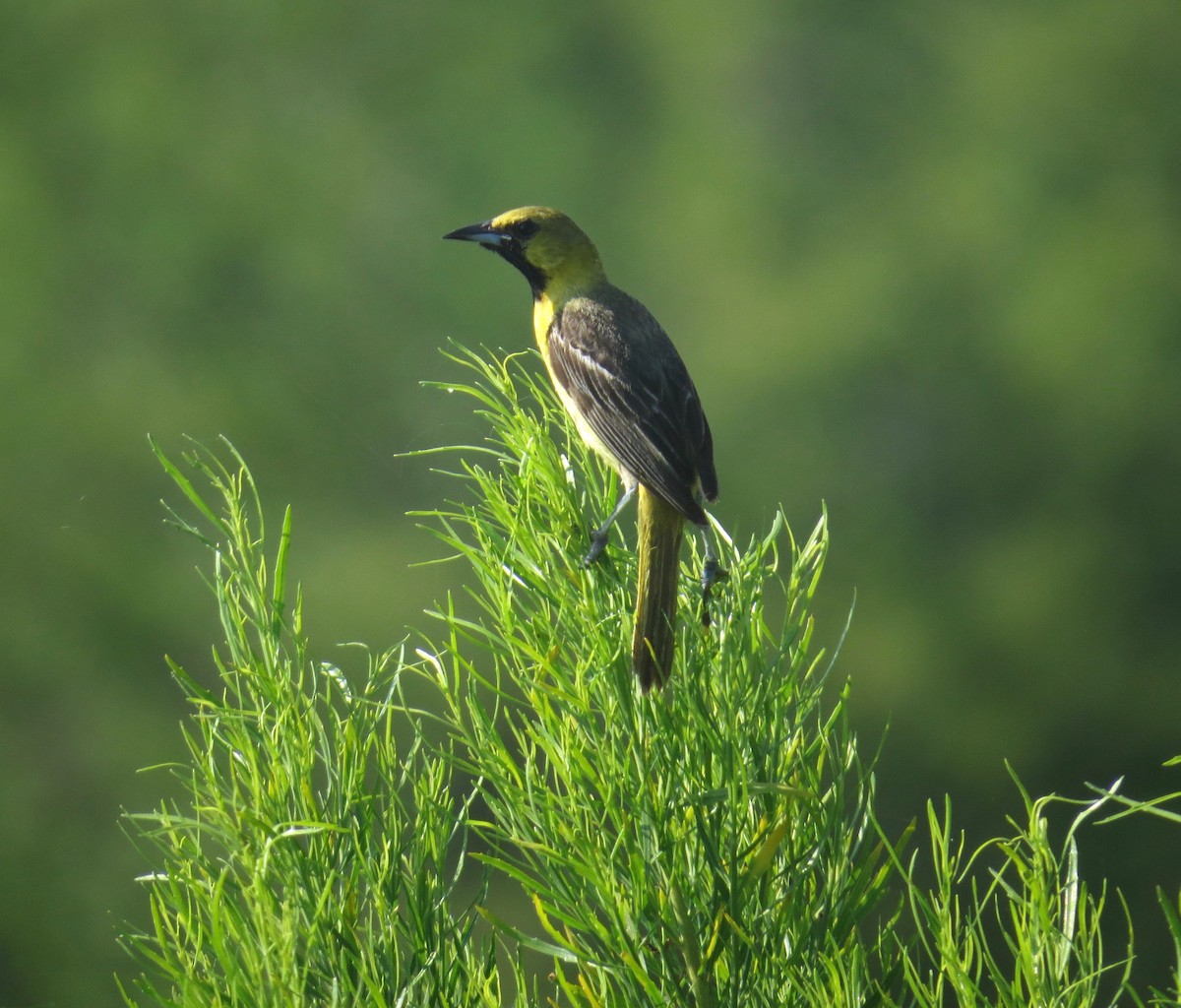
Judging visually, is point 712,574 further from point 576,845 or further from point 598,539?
point 576,845

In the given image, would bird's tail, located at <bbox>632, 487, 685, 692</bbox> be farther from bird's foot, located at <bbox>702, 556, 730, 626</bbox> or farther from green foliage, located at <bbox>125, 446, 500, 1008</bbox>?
green foliage, located at <bbox>125, 446, 500, 1008</bbox>

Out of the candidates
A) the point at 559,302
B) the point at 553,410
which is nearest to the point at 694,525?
the point at 553,410

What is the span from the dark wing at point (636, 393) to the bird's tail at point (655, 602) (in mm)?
187

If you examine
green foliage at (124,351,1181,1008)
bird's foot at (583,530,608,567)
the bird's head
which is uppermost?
the bird's head

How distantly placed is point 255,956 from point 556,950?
15 centimetres

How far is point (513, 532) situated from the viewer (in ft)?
2.48

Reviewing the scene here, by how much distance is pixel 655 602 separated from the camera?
0.77 meters

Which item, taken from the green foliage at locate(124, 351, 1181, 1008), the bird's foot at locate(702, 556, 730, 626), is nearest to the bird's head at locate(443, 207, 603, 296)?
the bird's foot at locate(702, 556, 730, 626)

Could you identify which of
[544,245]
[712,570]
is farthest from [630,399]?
[712,570]

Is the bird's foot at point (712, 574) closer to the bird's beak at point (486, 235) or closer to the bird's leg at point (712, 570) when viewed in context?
the bird's leg at point (712, 570)

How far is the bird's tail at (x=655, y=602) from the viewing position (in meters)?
0.71

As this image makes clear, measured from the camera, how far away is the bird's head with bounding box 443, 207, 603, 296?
186cm

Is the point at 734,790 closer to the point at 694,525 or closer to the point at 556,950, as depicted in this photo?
the point at 556,950

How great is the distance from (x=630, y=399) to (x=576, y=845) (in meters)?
0.95
